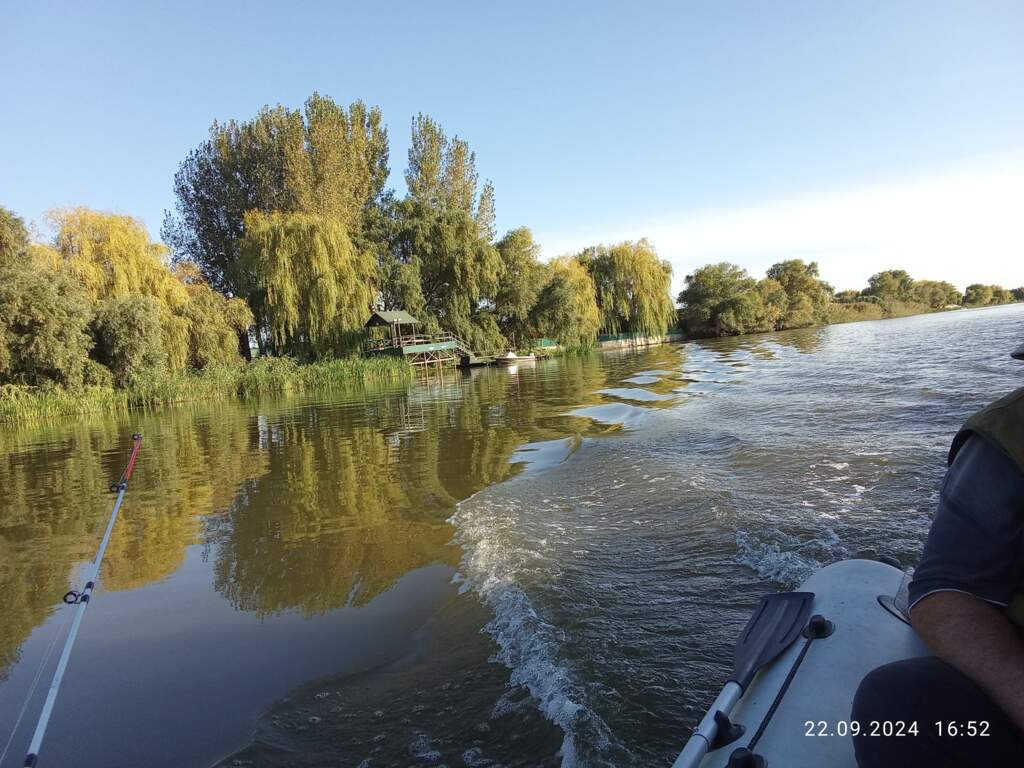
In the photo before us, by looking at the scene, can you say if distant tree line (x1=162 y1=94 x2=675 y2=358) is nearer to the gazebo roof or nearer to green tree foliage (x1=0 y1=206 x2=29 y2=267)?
the gazebo roof

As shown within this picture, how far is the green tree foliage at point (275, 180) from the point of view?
3372 cm

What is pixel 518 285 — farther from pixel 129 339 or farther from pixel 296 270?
pixel 129 339

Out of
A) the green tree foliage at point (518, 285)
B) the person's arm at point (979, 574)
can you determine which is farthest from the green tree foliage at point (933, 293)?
the person's arm at point (979, 574)

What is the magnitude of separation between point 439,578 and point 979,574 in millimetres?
3686

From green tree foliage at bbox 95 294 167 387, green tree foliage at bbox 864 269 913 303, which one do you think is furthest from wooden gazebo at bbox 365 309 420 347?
green tree foliage at bbox 864 269 913 303

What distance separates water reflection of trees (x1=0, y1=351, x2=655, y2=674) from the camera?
4598mm

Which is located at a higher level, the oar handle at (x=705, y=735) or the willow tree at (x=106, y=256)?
the willow tree at (x=106, y=256)

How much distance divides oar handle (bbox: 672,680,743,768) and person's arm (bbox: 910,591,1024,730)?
0.59 meters

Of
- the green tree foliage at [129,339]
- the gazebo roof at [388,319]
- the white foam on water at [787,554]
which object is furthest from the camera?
the gazebo roof at [388,319]

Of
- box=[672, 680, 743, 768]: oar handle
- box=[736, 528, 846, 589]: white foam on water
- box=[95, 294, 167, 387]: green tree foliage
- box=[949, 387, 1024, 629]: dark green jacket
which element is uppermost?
box=[95, 294, 167, 387]: green tree foliage

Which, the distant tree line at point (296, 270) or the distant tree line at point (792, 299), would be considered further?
the distant tree line at point (792, 299)

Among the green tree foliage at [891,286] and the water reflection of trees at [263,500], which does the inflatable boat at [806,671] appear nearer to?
the water reflection of trees at [263,500]

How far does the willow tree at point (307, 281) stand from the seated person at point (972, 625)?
2929cm

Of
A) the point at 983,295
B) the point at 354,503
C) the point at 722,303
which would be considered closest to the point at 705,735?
the point at 354,503
